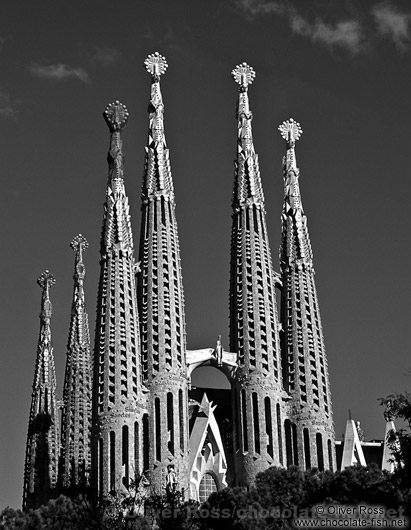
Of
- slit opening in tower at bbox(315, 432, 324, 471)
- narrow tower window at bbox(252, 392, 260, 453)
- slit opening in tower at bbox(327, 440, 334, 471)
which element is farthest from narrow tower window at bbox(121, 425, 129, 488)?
slit opening in tower at bbox(327, 440, 334, 471)

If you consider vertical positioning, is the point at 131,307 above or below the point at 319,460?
above

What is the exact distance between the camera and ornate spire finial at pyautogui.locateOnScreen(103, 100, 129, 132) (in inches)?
2464

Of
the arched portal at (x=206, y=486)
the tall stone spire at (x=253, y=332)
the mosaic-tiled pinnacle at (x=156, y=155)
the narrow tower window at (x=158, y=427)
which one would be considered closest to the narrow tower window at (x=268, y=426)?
the tall stone spire at (x=253, y=332)

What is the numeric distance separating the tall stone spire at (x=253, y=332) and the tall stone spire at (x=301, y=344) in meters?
1.08

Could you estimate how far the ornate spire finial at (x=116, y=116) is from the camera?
205ft

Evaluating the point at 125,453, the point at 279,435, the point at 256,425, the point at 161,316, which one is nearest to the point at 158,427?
the point at 125,453

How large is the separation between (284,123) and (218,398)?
1341cm

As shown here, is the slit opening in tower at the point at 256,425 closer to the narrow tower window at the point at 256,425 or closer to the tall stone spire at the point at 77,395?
the narrow tower window at the point at 256,425

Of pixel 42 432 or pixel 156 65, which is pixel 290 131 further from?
pixel 42 432

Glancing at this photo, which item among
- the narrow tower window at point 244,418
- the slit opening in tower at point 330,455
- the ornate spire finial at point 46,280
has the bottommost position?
the slit opening in tower at point 330,455

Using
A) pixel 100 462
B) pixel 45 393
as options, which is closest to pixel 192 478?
pixel 100 462

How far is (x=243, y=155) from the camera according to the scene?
65000 mm

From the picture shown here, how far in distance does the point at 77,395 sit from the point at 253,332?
12.7 meters

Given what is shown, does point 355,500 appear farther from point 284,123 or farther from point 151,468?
point 284,123
